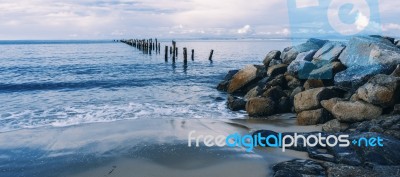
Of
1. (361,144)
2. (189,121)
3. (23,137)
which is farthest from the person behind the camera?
(189,121)

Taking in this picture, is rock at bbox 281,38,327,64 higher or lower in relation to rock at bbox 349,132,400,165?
higher

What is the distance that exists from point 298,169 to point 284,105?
5647mm

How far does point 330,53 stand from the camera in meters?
14.5

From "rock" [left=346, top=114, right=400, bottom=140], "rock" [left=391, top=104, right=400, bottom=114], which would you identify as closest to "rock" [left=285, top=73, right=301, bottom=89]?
"rock" [left=391, top=104, right=400, bottom=114]

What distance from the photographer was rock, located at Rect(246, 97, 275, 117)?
440 inches

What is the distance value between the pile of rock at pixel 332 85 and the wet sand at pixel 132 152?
2.75ft

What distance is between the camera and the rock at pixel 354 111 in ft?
28.8

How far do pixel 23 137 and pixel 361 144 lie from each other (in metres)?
8.46

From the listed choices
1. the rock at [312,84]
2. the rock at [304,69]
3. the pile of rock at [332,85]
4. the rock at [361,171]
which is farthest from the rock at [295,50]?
the rock at [361,171]

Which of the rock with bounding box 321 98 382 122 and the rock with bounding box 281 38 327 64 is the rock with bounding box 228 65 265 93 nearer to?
the rock with bounding box 281 38 327 64

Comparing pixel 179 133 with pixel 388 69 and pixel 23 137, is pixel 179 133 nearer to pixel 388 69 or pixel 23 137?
pixel 23 137

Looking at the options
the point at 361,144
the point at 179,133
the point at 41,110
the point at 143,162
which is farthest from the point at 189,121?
→ the point at 41,110

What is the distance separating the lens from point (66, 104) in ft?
47.1

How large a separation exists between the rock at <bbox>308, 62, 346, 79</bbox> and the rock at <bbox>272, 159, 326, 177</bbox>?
634cm
